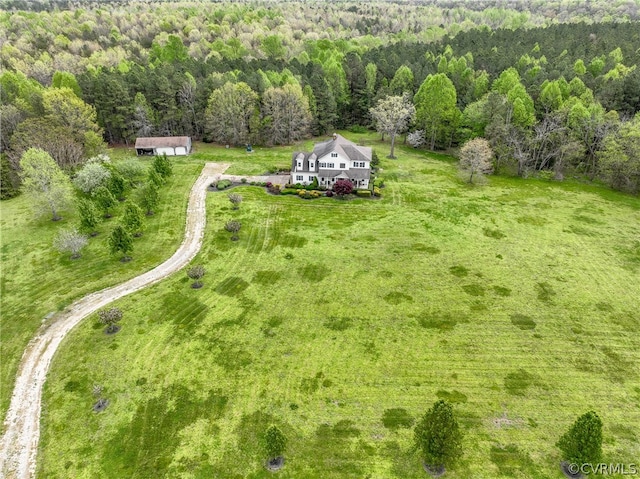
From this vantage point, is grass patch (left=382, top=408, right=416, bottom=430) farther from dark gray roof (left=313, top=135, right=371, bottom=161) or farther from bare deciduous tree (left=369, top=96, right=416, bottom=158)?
bare deciduous tree (left=369, top=96, right=416, bottom=158)

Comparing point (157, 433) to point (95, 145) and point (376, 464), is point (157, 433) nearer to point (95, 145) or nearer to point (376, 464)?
point (376, 464)

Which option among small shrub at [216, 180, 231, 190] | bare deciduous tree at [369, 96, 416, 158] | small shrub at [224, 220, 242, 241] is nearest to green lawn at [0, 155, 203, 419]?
small shrub at [216, 180, 231, 190]

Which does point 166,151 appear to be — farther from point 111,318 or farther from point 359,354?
point 359,354

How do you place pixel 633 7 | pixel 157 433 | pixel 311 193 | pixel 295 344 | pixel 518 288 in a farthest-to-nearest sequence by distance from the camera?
pixel 633 7, pixel 311 193, pixel 518 288, pixel 295 344, pixel 157 433

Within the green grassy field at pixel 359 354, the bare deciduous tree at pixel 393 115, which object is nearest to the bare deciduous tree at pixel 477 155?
the green grassy field at pixel 359 354

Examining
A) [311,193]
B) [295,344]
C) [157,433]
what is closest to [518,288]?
[295,344]

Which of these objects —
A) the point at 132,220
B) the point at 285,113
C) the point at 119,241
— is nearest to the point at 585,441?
the point at 119,241
